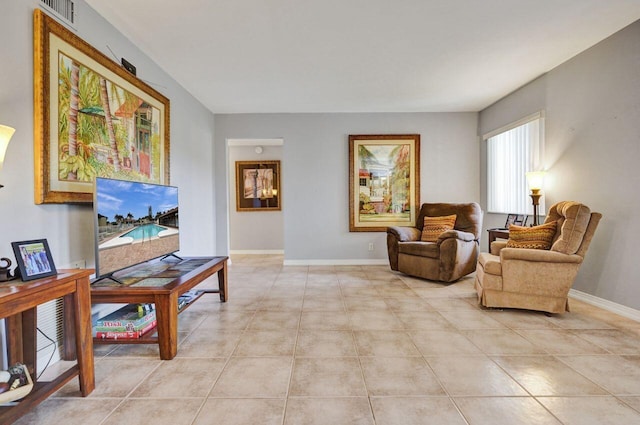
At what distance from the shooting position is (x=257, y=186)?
22.1 feet

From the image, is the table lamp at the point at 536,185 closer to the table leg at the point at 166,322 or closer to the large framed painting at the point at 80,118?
the table leg at the point at 166,322

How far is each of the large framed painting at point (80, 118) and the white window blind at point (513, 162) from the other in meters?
4.36

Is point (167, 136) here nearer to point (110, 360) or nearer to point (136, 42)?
point (136, 42)

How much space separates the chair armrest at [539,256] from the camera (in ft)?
8.77

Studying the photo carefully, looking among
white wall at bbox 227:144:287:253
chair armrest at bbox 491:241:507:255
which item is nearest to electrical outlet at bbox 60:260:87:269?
chair armrest at bbox 491:241:507:255

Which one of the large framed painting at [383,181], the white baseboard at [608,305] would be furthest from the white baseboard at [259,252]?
the white baseboard at [608,305]

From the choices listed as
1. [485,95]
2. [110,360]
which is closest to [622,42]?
[485,95]

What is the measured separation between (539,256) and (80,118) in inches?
146

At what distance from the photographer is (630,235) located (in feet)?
9.00

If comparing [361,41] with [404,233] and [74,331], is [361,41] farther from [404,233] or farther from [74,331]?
[74,331]

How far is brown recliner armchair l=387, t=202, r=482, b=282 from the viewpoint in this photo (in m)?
3.88

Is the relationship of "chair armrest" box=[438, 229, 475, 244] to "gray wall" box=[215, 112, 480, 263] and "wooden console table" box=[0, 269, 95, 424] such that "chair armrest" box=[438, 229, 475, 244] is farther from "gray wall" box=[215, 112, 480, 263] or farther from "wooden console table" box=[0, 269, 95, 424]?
"wooden console table" box=[0, 269, 95, 424]

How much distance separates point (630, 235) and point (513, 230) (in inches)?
33.7

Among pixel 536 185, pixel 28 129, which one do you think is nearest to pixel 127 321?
pixel 28 129
